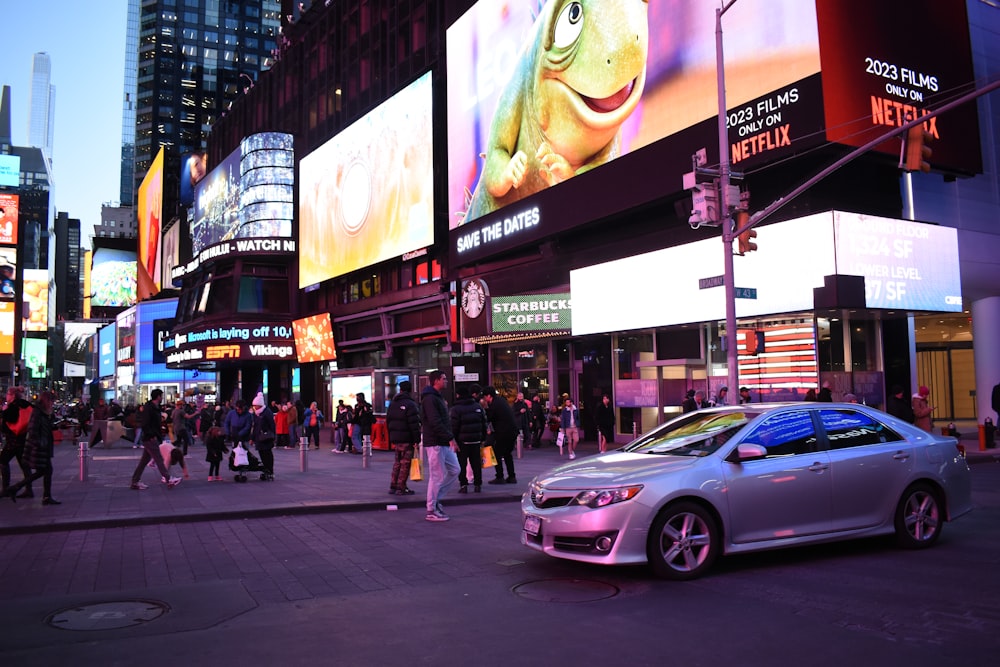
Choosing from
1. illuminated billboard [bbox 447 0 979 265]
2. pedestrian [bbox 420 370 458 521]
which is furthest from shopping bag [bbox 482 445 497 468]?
illuminated billboard [bbox 447 0 979 265]

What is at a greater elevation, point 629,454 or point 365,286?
point 365,286

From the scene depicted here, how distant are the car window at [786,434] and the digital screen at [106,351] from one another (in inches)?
4086

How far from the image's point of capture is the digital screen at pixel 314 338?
45.7 meters

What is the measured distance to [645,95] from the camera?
24812 mm

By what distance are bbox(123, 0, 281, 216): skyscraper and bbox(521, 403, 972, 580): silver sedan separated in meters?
143

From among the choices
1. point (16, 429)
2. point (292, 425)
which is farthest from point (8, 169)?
point (16, 429)

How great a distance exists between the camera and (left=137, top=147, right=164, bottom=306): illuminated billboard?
84562mm

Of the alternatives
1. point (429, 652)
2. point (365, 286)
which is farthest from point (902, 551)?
point (365, 286)

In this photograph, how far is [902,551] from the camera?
801cm

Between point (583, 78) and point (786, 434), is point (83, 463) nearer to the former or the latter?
point (786, 434)

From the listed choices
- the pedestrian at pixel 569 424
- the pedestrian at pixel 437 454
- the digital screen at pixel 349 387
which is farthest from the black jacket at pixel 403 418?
the digital screen at pixel 349 387

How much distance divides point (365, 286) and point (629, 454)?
3839 cm

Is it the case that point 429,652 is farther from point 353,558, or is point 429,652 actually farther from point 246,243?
point 246,243

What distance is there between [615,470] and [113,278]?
11018 centimetres
